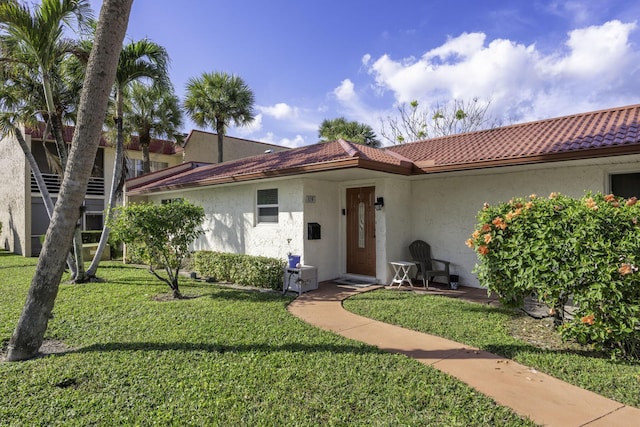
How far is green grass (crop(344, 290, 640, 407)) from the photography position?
12.7 feet

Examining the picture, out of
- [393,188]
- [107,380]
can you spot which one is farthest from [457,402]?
[393,188]

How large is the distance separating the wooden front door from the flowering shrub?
4.36m

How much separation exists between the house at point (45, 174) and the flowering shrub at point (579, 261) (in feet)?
55.4

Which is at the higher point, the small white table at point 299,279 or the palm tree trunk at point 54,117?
the palm tree trunk at point 54,117

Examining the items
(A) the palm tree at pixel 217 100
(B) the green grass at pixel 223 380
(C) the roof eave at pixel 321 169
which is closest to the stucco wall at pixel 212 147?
(A) the palm tree at pixel 217 100

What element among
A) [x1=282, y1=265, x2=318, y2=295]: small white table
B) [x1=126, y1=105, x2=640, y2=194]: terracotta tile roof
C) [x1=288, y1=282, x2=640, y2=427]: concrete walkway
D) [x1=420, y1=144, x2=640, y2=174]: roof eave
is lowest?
[x1=288, y1=282, x2=640, y2=427]: concrete walkway

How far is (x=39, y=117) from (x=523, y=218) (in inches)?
509

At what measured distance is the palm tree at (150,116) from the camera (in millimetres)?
20062

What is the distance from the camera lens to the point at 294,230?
952 centimetres

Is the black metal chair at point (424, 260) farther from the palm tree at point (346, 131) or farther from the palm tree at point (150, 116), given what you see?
the palm tree at point (150, 116)

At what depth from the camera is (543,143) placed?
772 cm

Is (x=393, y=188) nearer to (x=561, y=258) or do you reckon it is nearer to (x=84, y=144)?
(x=561, y=258)

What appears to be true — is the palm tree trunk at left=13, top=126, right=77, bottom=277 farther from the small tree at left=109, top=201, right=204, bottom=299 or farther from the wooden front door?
the wooden front door

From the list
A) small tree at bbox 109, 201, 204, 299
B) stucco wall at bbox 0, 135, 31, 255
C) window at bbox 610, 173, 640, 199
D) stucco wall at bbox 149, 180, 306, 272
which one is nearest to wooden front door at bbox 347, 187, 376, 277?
stucco wall at bbox 149, 180, 306, 272
